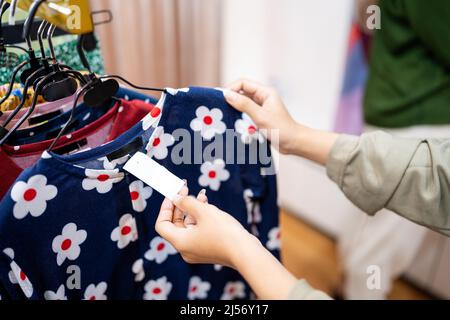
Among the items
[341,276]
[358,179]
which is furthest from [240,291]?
[341,276]

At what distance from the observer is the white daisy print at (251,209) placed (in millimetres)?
769

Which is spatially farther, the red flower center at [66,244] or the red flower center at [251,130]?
the red flower center at [251,130]

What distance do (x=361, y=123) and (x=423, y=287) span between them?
73 centimetres

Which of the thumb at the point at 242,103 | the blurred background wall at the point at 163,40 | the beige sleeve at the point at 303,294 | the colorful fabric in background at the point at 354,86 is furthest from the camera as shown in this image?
the colorful fabric in background at the point at 354,86

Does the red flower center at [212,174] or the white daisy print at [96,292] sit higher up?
the red flower center at [212,174]

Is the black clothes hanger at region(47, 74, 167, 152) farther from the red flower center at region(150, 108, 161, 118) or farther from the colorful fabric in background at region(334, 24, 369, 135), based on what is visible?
the colorful fabric in background at region(334, 24, 369, 135)

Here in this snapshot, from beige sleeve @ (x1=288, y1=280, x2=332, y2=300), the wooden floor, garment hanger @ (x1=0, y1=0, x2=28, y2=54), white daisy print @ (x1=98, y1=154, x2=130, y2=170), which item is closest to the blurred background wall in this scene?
garment hanger @ (x1=0, y1=0, x2=28, y2=54)

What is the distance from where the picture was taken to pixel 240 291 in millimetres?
892

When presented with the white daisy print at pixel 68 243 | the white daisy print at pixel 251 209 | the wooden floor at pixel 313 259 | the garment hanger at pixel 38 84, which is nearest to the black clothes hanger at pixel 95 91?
the garment hanger at pixel 38 84

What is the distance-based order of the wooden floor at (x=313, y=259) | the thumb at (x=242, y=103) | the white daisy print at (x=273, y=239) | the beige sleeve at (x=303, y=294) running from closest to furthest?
the beige sleeve at (x=303, y=294)
the thumb at (x=242, y=103)
the white daisy print at (x=273, y=239)
the wooden floor at (x=313, y=259)

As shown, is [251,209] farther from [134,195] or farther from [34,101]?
[34,101]

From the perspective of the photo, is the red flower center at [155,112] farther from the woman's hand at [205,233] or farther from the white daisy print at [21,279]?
the white daisy print at [21,279]

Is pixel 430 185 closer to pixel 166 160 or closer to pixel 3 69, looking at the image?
pixel 166 160

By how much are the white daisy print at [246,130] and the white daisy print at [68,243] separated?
0.33m
